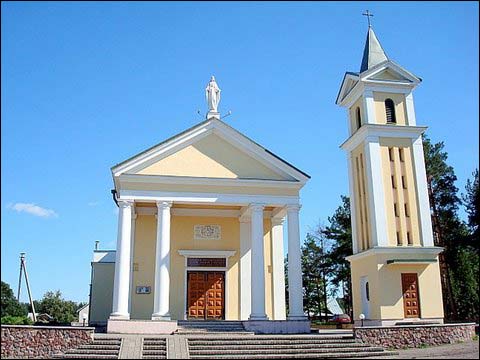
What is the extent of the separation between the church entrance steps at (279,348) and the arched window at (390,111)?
11.4 metres

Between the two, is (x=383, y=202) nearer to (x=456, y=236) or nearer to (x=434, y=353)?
(x=434, y=353)

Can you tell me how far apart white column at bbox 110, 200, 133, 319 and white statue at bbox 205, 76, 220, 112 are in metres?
6.72

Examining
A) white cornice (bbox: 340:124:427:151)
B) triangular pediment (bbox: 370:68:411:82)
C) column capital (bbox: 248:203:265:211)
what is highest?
triangular pediment (bbox: 370:68:411:82)

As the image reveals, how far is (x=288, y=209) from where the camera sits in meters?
21.8

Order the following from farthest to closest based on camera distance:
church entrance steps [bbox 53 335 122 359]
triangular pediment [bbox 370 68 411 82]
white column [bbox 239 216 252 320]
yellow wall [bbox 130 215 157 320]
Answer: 1. triangular pediment [bbox 370 68 411 82]
2. white column [bbox 239 216 252 320]
3. yellow wall [bbox 130 215 157 320]
4. church entrance steps [bbox 53 335 122 359]

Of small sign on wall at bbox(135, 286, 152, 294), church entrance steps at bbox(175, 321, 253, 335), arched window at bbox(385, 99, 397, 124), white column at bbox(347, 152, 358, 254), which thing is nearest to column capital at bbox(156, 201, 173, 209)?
small sign on wall at bbox(135, 286, 152, 294)

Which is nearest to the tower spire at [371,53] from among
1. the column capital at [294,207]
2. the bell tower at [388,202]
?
the bell tower at [388,202]

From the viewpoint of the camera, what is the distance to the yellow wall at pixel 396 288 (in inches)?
840

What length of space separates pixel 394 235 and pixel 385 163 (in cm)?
349

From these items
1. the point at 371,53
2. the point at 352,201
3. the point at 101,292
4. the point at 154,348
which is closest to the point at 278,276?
the point at 352,201

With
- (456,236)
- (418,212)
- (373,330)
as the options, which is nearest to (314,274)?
(456,236)

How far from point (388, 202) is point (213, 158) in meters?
8.48

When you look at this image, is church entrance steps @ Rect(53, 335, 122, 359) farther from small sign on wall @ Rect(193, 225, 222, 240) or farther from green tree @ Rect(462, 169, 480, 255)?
green tree @ Rect(462, 169, 480, 255)

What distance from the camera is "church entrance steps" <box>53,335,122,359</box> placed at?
15.4m
